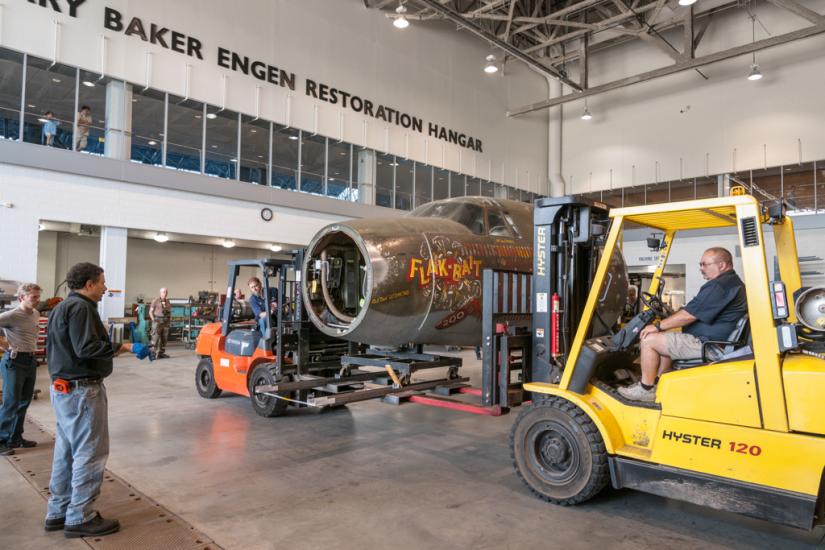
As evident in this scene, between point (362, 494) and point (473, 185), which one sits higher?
point (473, 185)

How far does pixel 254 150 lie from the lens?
61.6 ft

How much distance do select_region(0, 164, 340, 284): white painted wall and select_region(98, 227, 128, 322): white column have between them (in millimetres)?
334

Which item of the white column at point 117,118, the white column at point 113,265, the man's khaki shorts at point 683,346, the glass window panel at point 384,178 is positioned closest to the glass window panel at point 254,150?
the white column at point 117,118

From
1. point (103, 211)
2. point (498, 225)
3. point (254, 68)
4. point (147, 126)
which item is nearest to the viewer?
point (498, 225)

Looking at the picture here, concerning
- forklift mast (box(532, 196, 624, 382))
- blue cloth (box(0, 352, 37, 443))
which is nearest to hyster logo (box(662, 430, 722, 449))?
forklift mast (box(532, 196, 624, 382))

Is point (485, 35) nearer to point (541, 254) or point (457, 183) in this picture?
point (457, 183)

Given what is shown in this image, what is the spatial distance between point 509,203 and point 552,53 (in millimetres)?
24815

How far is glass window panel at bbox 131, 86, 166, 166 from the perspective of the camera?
16250mm

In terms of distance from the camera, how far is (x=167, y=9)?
16438 millimetres

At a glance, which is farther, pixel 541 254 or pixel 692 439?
pixel 541 254

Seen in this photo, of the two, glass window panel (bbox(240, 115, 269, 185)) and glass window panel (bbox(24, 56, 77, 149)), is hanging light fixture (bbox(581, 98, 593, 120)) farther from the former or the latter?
glass window panel (bbox(24, 56, 77, 149))

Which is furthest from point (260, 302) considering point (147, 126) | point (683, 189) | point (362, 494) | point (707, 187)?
point (707, 187)

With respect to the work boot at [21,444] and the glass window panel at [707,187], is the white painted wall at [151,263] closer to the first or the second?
the work boot at [21,444]

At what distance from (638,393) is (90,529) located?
178 inches
